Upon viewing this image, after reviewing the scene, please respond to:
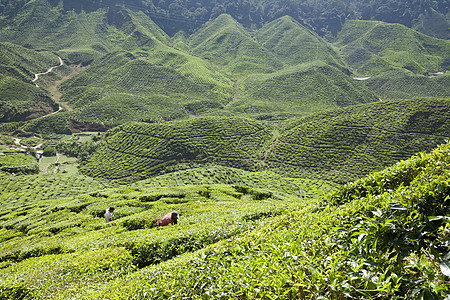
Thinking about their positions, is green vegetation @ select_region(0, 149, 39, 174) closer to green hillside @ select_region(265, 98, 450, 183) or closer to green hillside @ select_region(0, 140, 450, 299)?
green hillside @ select_region(0, 140, 450, 299)

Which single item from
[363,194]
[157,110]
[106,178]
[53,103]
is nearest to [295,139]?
[106,178]

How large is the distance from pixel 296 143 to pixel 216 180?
48.3 m

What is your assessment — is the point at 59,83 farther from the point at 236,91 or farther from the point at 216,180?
the point at 216,180

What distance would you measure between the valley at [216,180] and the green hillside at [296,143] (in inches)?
23.1

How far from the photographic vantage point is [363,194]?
5672 mm

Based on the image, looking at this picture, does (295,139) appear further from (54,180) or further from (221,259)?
(221,259)

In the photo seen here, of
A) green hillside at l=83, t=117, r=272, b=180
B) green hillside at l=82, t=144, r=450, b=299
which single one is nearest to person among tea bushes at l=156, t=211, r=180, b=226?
green hillside at l=82, t=144, r=450, b=299

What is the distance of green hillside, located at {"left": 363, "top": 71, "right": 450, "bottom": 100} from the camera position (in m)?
144

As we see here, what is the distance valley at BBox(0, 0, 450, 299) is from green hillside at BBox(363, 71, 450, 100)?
1.30 metres

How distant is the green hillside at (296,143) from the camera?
232 feet

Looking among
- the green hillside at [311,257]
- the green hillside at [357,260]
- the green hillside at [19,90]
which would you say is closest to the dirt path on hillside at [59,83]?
the green hillside at [19,90]

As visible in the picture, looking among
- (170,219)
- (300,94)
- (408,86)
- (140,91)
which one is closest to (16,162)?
(140,91)

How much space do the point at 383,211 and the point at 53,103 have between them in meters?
153

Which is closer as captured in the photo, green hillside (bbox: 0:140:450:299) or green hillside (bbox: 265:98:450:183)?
green hillside (bbox: 0:140:450:299)
